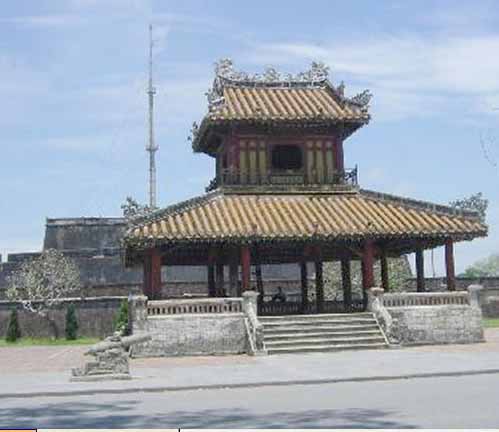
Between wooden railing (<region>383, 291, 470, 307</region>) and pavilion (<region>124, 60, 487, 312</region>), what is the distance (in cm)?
92

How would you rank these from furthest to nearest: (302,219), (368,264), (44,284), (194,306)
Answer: (44,284) < (368,264) < (302,219) < (194,306)

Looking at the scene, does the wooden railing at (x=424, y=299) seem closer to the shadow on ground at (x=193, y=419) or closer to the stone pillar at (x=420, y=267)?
the stone pillar at (x=420, y=267)

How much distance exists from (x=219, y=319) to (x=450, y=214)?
835 cm

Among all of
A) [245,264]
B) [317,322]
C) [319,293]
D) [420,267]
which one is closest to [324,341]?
[317,322]

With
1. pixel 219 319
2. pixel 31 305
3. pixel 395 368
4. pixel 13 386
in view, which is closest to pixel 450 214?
pixel 219 319

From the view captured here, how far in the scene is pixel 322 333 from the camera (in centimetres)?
2397

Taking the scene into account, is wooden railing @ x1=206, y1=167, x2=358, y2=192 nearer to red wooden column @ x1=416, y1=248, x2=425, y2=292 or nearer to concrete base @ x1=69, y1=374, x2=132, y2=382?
red wooden column @ x1=416, y1=248, x2=425, y2=292

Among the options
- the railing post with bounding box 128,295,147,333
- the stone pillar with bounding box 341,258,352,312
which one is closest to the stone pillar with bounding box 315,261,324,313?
the stone pillar with bounding box 341,258,352,312

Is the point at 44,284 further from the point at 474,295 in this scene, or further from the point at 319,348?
the point at 474,295

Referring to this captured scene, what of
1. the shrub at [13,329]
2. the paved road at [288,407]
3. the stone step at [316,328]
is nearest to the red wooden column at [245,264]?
the stone step at [316,328]

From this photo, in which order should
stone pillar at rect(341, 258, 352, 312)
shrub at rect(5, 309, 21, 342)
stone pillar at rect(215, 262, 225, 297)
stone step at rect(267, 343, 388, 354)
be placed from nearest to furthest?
stone step at rect(267, 343, 388, 354) < stone pillar at rect(341, 258, 352, 312) < stone pillar at rect(215, 262, 225, 297) < shrub at rect(5, 309, 21, 342)

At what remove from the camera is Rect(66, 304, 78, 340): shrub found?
41.2 m

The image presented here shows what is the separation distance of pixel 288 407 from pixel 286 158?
58.6 ft

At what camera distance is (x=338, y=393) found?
550 inches
